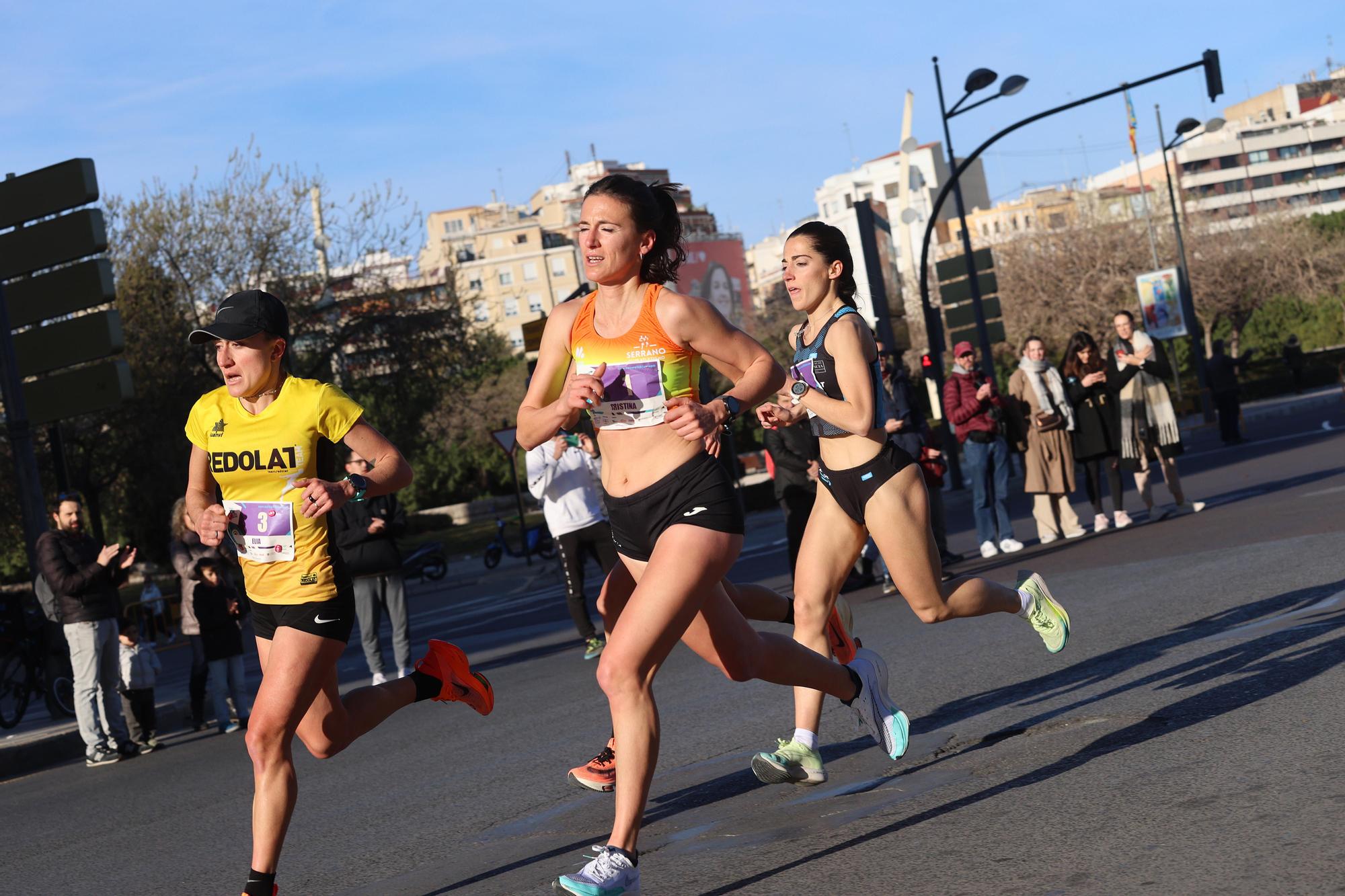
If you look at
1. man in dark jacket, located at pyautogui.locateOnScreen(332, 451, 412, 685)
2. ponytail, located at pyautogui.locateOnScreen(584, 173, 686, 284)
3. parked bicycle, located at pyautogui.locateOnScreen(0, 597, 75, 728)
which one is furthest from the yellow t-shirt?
parked bicycle, located at pyautogui.locateOnScreen(0, 597, 75, 728)

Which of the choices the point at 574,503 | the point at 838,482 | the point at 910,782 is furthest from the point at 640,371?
the point at 574,503

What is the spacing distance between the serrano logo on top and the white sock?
2102mm

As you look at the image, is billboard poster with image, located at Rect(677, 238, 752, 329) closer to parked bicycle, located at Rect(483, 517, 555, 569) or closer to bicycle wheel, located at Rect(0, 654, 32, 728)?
parked bicycle, located at Rect(483, 517, 555, 569)

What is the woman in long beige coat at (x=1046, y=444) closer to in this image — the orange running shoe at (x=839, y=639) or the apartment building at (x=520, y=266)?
the orange running shoe at (x=839, y=639)

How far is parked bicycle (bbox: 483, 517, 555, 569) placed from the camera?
2862cm

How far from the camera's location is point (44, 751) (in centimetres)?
1083

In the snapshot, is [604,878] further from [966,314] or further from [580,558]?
[966,314]

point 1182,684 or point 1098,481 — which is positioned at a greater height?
point 1098,481

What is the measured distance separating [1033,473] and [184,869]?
9954mm

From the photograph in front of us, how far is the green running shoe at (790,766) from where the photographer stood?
18.1ft

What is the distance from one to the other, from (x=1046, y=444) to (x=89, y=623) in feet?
28.1

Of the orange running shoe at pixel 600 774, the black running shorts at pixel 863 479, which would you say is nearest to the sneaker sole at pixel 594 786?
the orange running shoe at pixel 600 774

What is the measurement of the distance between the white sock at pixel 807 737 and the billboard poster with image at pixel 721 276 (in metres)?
83.0

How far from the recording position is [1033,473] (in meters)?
14.3
